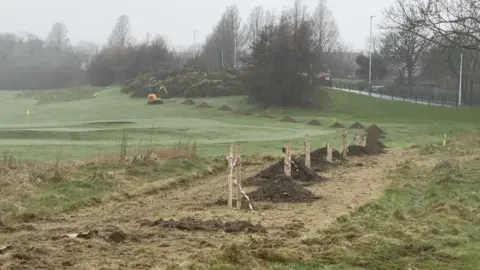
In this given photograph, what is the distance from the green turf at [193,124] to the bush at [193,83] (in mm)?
3156

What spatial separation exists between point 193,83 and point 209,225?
70.6m

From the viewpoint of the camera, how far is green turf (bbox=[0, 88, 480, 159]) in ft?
99.4

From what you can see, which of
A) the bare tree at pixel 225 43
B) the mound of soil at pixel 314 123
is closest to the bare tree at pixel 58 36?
the bare tree at pixel 225 43

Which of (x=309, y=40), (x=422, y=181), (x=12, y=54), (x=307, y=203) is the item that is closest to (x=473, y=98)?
(x=309, y=40)

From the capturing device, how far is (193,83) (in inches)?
3191

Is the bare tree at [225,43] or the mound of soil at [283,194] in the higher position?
the bare tree at [225,43]

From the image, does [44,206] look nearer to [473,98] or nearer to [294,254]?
[294,254]

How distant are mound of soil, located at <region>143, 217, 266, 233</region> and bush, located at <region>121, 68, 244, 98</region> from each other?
211 feet

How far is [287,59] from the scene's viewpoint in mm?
65812

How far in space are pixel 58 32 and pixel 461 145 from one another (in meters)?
181

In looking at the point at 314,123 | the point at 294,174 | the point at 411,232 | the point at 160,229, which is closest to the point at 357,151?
the point at 294,174

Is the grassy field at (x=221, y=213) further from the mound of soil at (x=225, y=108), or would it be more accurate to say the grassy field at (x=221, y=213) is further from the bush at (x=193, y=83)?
the bush at (x=193, y=83)

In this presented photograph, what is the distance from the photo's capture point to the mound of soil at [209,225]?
1079cm

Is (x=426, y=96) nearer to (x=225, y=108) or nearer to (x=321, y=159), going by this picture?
(x=225, y=108)
